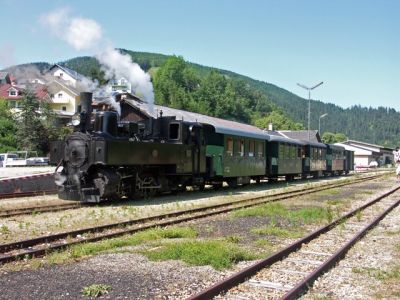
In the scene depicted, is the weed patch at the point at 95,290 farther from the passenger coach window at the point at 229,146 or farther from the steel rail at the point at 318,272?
the passenger coach window at the point at 229,146

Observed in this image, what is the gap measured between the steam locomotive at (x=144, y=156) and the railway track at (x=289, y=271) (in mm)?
7163

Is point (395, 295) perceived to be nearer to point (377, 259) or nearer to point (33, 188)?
point (377, 259)

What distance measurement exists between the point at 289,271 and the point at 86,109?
10629 millimetres

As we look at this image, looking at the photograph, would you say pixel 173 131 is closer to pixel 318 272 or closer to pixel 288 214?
pixel 288 214

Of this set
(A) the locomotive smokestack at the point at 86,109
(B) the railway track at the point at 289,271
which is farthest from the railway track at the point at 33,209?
(B) the railway track at the point at 289,271

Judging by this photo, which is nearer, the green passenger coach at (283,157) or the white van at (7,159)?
the green passenger coach at (283,157)

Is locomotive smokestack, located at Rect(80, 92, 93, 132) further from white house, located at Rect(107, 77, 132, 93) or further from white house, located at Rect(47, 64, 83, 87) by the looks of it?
white house, located at Rect(47, 64, 83, 87)

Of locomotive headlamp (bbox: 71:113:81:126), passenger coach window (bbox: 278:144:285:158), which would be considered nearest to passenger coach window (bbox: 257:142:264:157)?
passenger coach window (bbox: 278:144:285:158)

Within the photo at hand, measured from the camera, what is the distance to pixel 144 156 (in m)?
16.3

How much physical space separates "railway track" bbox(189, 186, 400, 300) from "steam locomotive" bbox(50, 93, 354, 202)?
716 cm

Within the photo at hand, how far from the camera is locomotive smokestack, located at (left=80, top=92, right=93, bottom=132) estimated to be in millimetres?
15836

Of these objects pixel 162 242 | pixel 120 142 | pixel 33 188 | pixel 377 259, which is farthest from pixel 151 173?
pixel 377 259

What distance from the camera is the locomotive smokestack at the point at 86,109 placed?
15.8 meters

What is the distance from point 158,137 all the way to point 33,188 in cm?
598
